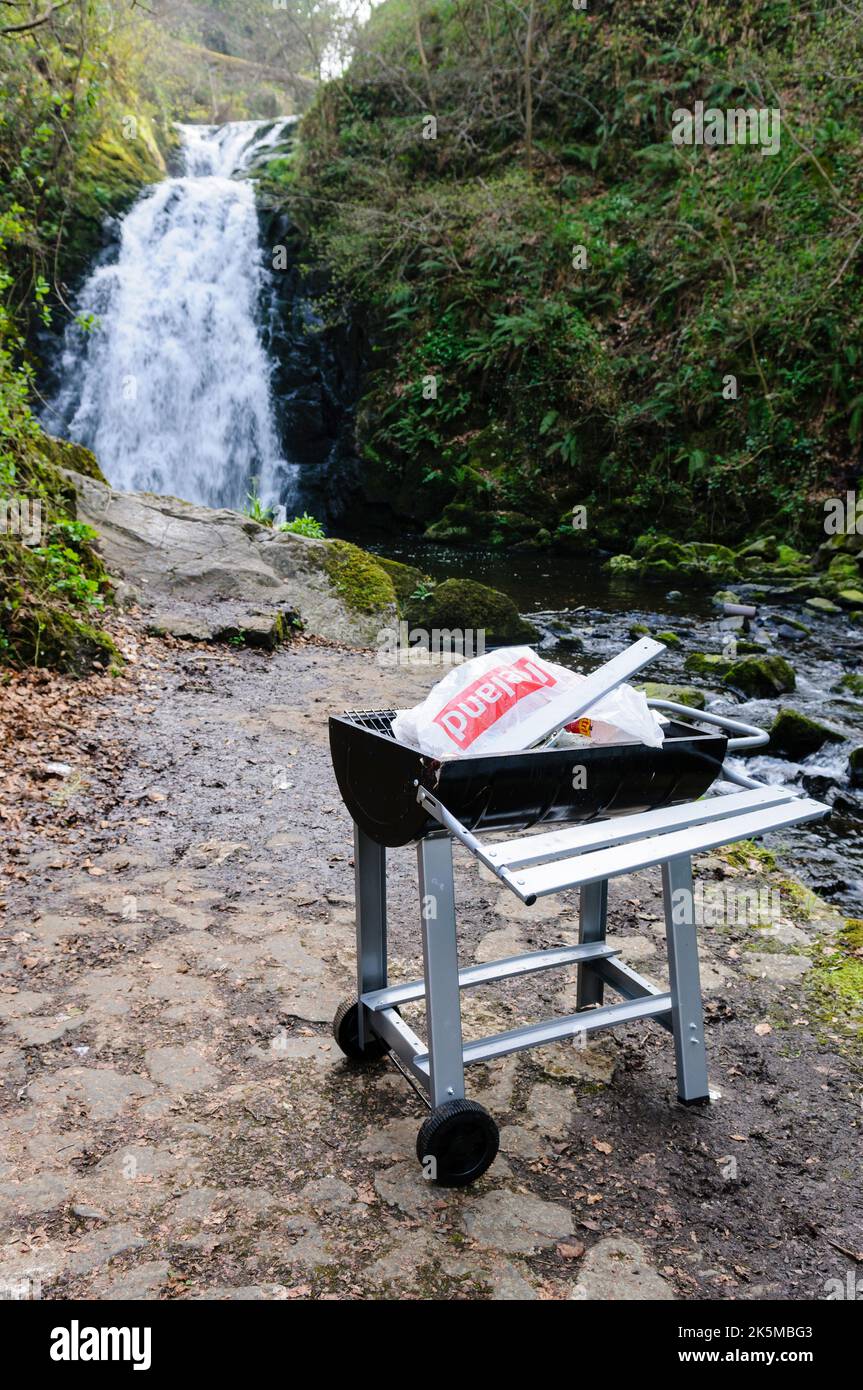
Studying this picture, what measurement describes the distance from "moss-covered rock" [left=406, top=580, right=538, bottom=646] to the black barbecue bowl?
789 cm

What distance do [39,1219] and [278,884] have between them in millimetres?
2163

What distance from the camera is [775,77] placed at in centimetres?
1808

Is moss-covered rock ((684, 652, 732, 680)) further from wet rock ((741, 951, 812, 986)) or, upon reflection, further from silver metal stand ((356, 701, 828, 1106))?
silver metal stand ((356, 701, 828, 1106))

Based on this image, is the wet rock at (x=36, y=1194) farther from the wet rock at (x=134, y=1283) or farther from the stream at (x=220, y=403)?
the stream at (x=220, y=403)

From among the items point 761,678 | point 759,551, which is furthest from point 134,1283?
point 759,551

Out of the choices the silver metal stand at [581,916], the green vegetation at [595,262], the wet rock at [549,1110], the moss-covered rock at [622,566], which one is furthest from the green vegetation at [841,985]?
the green vegetation at [595,262]

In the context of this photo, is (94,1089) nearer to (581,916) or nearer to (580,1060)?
(580,1060)

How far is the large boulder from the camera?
980 centimetres

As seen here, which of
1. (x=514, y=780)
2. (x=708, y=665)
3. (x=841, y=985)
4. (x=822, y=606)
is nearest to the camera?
(x=514, y=780)

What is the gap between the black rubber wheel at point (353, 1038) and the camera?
3037 mm

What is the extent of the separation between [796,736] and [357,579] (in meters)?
5.58

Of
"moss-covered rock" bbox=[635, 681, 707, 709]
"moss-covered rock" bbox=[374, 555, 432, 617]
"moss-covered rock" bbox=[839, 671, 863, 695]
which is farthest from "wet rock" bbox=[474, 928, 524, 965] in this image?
"moss-covered rock" bbox=[374, 555, 432, 617]

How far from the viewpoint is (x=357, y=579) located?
11039 mm
